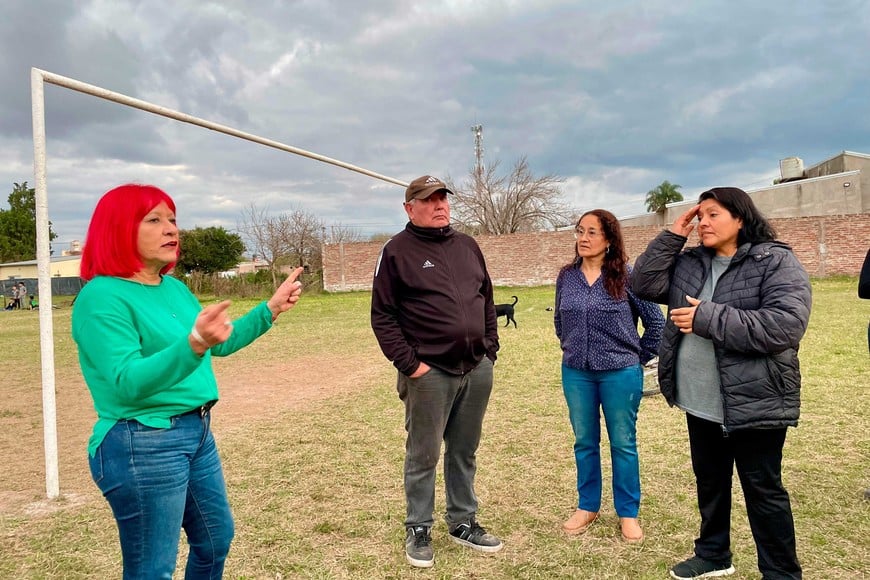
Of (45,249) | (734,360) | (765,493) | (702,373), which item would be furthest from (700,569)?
(45,249)

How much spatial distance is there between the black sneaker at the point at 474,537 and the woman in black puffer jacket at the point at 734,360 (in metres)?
0.93

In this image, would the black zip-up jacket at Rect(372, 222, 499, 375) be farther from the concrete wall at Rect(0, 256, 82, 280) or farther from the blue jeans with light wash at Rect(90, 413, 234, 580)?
the concrete wall at Rect(0, 256, 82, 280)

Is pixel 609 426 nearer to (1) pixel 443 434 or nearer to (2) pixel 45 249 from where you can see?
(1) pixel 443 434

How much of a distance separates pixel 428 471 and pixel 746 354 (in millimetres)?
1687

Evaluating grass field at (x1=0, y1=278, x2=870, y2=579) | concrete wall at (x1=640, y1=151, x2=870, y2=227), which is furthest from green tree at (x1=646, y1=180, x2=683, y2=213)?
grass field at (x1=0, y1=278, x2=870, y2=579)

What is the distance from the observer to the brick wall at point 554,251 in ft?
77.9

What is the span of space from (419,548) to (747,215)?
92.5 inches

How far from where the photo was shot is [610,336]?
345 centimetres

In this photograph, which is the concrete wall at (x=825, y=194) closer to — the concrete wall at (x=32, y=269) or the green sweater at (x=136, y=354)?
the green sweater at (x=136, y=354)

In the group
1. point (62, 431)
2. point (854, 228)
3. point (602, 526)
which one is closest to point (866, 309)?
point (854, 228)

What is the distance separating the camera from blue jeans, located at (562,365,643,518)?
3447 millimetres

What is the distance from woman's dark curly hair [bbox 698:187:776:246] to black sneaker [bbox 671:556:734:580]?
1605 mm

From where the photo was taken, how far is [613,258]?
358 centimetres

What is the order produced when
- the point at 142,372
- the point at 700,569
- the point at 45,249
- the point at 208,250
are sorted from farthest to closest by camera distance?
the point at 208,250 < the point at 45,249 < the point at 700,569 < the point at 142,372
